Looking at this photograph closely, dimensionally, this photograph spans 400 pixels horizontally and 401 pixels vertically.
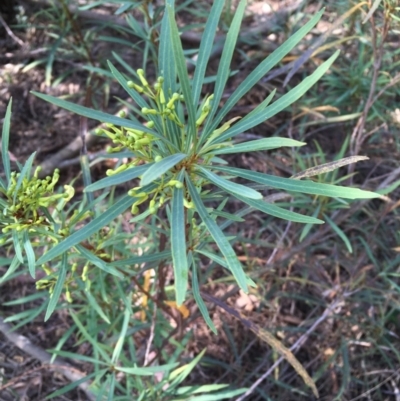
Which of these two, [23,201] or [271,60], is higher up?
[271,60]

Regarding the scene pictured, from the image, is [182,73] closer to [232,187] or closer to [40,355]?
[232,187]

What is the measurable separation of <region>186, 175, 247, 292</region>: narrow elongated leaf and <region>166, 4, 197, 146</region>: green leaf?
0.08 meters

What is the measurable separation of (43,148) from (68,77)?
437mm

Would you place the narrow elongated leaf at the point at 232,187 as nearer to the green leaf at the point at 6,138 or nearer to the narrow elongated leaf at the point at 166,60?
the narrow elongated leaf at the point at 166,60

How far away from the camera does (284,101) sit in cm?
77

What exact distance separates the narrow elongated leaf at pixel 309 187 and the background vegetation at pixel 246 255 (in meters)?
0.52

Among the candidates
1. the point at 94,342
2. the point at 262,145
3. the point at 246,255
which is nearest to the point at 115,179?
the point at 262,145

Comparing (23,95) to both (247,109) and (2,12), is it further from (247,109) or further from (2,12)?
(247,109)

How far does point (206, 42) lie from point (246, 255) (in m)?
1.13

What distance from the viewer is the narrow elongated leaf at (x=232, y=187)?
64 cm

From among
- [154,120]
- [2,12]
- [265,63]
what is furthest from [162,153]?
[2,12]

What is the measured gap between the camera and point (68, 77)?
2.42 meters

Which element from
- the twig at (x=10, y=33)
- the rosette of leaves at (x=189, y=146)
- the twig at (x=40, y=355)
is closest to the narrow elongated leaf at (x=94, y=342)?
the twig at (x=40, y=355)

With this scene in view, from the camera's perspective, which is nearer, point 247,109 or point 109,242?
point 109,242
